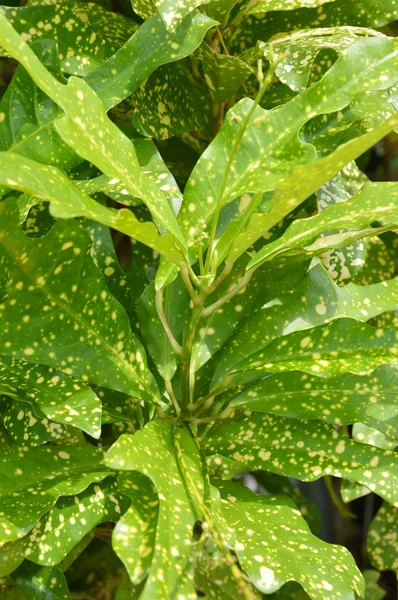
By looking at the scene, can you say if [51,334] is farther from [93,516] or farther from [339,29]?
[339,29]

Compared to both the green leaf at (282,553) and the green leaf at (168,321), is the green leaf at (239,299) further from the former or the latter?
the green leaf at (282,553)

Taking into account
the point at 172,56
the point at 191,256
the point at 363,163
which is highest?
the point at 172,56

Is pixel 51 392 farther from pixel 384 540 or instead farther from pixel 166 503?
pixel 384 540

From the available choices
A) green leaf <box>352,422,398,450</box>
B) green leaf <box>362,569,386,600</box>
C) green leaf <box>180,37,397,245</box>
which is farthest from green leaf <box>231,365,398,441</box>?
green leaf <box>362,569,386,600</box>

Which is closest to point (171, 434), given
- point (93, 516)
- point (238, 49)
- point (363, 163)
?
point (93, 516)

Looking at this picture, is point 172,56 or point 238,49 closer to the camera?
point 172,56

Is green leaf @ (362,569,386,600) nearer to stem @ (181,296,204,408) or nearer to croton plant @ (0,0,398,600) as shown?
croton plant @ (0,0,398,600)
